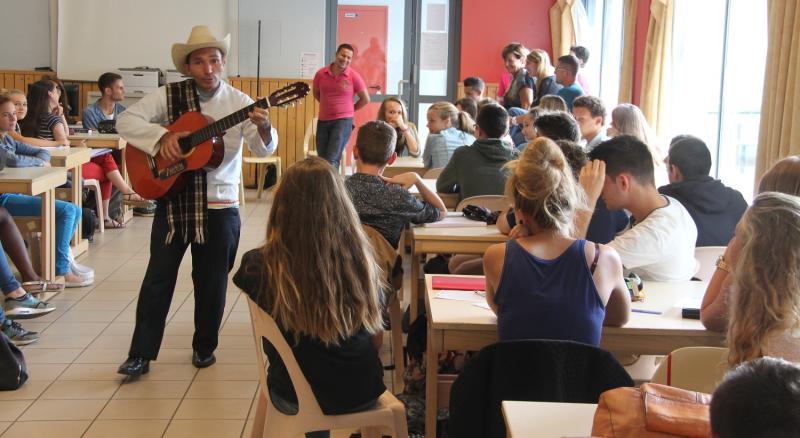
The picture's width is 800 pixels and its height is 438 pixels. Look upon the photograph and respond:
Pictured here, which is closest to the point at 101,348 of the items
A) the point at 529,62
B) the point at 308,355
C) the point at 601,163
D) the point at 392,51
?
the point at 308,355

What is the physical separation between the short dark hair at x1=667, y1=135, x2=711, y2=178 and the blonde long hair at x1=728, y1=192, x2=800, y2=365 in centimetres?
208

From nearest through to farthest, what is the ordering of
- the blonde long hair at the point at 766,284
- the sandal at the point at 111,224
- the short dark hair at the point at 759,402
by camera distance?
the short dark hair at the point at 759,402, the blonde long hair at the point at 766,284, the sandal at the point at 111,224

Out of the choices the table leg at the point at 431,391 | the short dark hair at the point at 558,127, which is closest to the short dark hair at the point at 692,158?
the short dark hair at the point at 558,127

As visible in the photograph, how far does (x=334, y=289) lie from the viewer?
2.49 meters

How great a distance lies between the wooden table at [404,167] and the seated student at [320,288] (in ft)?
12.4

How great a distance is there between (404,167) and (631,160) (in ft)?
11.2

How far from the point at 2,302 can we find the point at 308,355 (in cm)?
327

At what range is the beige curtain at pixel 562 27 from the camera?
10609 millimetres

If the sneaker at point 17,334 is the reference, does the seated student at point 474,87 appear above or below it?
above

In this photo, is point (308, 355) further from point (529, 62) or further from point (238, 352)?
point (529, 62)

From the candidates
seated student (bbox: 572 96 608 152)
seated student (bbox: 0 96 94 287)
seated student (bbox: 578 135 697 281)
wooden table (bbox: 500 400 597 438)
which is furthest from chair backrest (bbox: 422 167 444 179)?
wooden table (bbox: 500 400 597 438)

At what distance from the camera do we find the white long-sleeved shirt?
150 inches

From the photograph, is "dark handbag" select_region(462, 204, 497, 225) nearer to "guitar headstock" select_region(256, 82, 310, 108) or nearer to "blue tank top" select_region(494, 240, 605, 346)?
"guitar headstock" select_region(256, 82, 310, 108)

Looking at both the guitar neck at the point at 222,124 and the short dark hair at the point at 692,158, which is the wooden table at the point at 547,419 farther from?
the short dark hair at the point at 692,158
